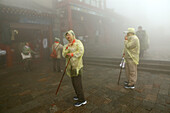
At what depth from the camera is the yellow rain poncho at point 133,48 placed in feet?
12.1

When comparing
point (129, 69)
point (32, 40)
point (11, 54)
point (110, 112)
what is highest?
point (32, 40)

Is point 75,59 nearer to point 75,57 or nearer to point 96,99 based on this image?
point 75,57

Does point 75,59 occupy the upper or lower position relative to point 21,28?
lower

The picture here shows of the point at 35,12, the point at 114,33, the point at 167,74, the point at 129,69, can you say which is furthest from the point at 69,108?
the point at 114,33

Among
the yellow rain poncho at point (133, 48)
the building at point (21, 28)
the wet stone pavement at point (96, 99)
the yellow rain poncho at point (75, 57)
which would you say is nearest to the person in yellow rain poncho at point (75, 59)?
the yellow rain poncho at point (75, 57)

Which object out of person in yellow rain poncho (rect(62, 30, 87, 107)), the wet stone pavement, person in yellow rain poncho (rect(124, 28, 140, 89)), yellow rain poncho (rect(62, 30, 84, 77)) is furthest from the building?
person in yellow rain poncho (rect(124, 28, 140, 89))

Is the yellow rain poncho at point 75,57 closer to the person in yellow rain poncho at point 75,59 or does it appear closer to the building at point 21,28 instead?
the person in yellow rain poncho at point 75,59

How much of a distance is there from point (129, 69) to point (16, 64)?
8923mm

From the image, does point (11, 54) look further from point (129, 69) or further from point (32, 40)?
point (129, 69)

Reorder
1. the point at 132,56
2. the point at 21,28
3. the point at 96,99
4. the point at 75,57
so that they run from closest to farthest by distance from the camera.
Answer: the point at 75,57, the point at 96,99, the point at 132,56, the point at 21,28

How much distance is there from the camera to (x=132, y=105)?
9.27 ft

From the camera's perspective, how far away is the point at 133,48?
3812 millimetres

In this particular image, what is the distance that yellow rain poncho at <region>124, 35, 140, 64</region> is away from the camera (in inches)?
146

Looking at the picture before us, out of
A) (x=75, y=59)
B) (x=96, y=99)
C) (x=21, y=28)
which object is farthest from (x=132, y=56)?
(x=21, y=28)
